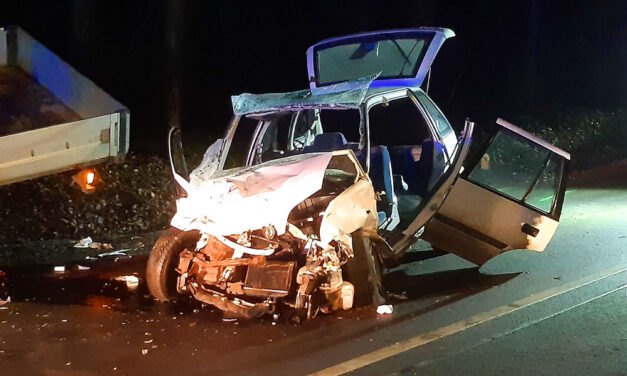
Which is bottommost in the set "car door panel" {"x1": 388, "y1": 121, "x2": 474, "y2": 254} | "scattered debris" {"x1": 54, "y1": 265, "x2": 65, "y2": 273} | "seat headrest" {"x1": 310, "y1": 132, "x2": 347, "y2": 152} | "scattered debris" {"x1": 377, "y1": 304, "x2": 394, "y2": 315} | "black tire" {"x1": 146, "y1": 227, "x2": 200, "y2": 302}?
"scattered debris" {"x1": 54, "y1": 265, "x2": 65, "y2": 273}

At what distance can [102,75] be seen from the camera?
17.4 m

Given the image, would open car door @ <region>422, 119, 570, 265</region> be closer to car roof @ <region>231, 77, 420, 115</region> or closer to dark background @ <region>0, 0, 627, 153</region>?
car roof @ <region>231, 77, 420, 115</region>

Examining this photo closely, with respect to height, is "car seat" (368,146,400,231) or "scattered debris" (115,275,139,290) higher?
"car seat" (368,146,400,231)

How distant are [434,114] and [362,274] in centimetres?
253

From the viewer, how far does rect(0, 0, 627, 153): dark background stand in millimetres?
17531

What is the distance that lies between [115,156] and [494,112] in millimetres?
14455

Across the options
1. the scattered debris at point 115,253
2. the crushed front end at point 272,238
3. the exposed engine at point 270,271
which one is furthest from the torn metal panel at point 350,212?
the scattered debris at point 115,253

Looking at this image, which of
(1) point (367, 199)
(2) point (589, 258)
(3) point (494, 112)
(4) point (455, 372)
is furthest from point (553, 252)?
(3) point (494, 112)

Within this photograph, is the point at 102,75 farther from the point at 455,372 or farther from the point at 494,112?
the point at 455,372

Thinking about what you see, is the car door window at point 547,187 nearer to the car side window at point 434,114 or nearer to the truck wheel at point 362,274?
the car side window at point 434,114

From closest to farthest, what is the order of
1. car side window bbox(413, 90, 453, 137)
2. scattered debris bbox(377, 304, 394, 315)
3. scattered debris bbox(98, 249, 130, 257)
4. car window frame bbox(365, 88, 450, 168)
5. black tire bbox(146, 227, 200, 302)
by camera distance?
scattered debris bbox(377, 304, 394, 315) → black tire bbox(146, 227, 200, 302) → car window frame bbox(365, 88, 450, 168) → car side window bbox(413, 90, 453, 137) → scattered debris bbox(98, 249, 130, 257)

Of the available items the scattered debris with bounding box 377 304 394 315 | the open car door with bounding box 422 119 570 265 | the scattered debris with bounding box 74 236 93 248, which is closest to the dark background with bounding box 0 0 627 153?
the scattered debris with bounding box 74 236 93 248

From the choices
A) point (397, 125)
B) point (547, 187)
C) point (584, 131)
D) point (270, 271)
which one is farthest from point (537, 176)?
point (584, 131)

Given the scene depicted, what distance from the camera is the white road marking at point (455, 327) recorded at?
543cm
